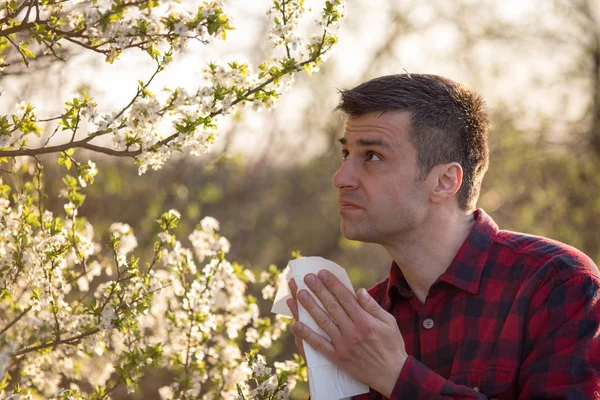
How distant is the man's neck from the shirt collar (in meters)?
0.06

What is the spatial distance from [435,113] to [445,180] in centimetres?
25

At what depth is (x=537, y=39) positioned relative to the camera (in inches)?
392

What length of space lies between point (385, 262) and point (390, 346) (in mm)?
7495

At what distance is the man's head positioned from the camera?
2564 mm

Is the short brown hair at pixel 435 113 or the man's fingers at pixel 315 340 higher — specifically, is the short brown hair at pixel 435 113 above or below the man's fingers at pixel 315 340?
above

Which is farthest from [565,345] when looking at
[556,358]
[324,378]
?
[324,378]

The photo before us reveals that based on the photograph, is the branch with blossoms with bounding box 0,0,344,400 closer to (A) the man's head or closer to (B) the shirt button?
(A) the man's head

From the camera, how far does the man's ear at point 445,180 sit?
8.59 ft

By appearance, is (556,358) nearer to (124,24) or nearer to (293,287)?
(293,287)

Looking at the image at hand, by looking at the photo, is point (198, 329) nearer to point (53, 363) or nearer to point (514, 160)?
point (53, 363)

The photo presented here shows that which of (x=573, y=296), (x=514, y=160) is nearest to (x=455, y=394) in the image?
(x=573, y=296)

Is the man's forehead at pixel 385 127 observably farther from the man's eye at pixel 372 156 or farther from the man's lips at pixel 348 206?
the man's lips at pixel 348 206

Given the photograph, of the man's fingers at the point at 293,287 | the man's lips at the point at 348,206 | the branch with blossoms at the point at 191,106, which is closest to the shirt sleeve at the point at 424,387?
the man's fingers at the point at 293,287

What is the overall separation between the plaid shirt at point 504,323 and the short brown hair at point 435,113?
0.23 metres
